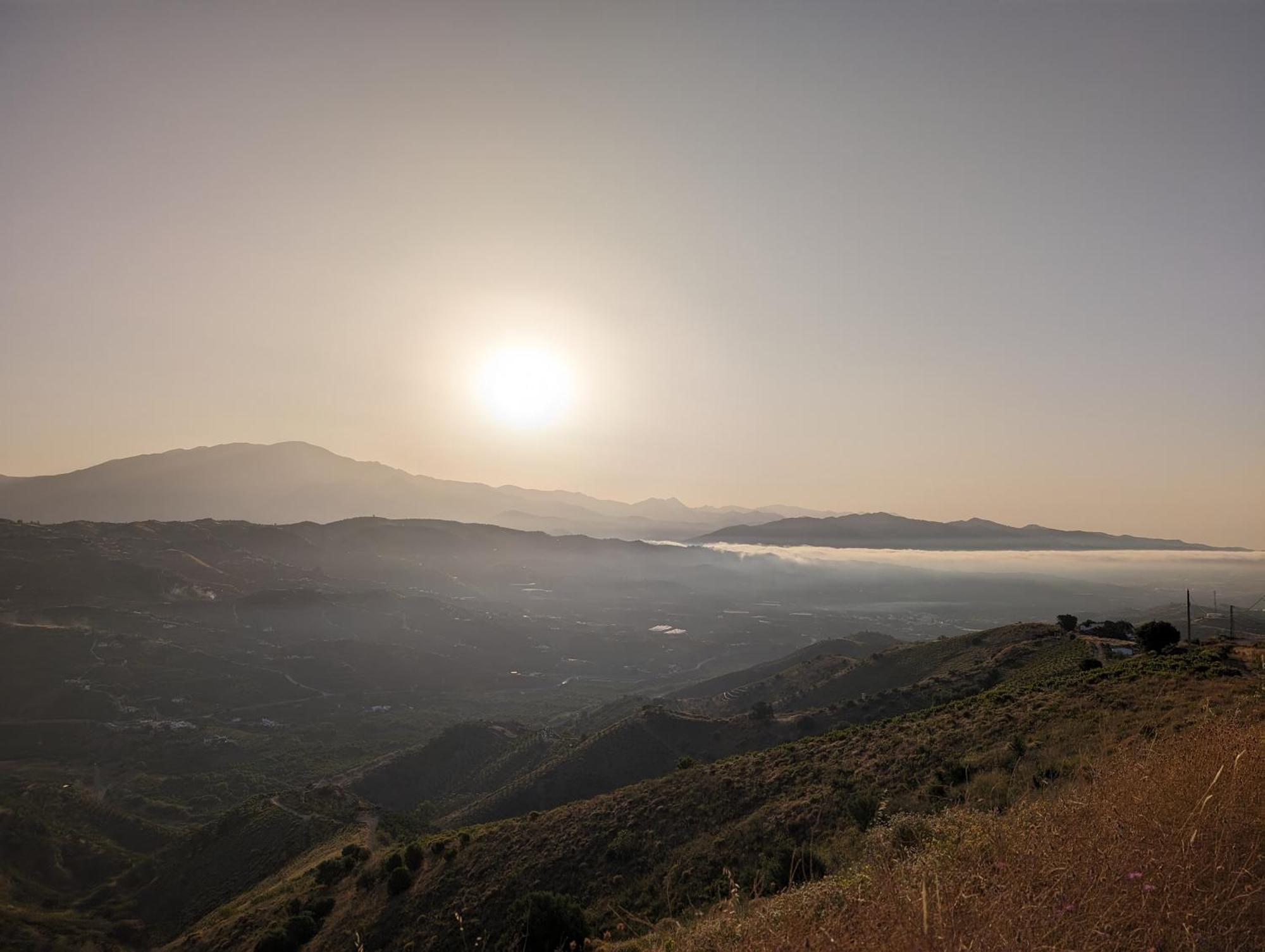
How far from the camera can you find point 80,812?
6912 cm

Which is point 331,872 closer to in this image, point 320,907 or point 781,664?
point 320,907

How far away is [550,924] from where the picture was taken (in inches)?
786

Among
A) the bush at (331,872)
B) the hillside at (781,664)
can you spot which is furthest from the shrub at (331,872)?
the hillside at (781,664)

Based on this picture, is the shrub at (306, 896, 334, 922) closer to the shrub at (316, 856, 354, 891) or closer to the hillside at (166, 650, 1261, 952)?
the hillside at (166, 650, 1261, 952)

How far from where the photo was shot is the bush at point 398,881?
103 feet

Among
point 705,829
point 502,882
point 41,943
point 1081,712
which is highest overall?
point 1081,712

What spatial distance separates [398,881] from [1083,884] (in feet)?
121

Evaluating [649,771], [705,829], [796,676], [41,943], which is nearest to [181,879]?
[41,943]

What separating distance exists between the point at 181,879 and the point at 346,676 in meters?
120

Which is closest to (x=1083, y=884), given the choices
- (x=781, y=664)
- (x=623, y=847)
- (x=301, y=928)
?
(x=623, y=847)

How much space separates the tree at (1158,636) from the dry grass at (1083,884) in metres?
48.6

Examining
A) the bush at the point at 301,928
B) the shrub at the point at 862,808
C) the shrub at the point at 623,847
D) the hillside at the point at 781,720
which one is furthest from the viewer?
the hillside at the point at 781,720

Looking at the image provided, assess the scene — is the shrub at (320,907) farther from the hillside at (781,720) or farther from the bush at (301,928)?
the hillside at (781,720)

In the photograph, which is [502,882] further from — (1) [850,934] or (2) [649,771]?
(2) [649,771]
